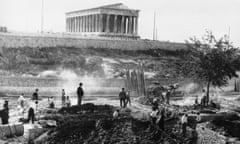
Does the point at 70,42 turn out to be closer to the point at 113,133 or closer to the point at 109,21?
the point at 109,21

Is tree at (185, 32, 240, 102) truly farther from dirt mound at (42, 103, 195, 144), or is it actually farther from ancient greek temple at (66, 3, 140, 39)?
ancient greek temple at (66, 3, 140, 39)

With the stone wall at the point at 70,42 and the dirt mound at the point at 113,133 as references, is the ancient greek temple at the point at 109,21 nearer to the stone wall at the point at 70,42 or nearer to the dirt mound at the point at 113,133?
the stone wall at the point at 70,42

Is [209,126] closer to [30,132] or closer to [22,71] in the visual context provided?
[30,132]

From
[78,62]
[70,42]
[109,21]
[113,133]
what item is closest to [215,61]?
[113,133]

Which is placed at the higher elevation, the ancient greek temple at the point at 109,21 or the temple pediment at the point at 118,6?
the temple pediment at the point at 118,6

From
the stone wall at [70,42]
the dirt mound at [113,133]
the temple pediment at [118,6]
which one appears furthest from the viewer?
the temple pediment at [118,6]

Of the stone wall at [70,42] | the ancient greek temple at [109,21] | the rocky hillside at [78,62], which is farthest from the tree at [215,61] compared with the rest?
the ancient greek temple at [109,21]

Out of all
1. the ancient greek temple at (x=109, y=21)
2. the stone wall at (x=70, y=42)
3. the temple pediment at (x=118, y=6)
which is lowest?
the stone wall at (x=70, y=42)
